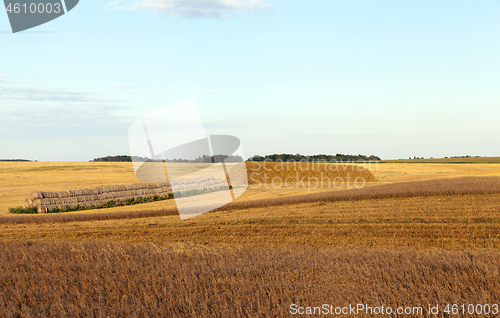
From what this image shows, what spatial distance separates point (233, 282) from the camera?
17.6 feet

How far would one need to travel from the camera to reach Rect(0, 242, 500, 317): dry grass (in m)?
4.64

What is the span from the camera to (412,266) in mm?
5887

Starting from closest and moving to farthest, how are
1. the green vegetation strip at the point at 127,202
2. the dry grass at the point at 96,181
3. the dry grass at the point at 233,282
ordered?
1. the dry grass at the point at 233,282
2. the green vegetation strip at the point at 127,202
3. the dry grass at the point at 96,181

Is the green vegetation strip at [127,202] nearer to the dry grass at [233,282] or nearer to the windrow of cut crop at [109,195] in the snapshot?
the windrow of cut crop at [109,195]

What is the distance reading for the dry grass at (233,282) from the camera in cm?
464

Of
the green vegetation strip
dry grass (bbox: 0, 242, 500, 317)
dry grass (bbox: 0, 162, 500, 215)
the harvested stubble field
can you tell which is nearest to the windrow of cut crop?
the green vegetation strip

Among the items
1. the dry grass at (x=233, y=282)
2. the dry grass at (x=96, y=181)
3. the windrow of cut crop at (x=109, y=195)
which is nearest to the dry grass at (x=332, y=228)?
the dry grass at (x=233, y=282)

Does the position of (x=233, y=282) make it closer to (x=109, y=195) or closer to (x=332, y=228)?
(x=332, y=228)

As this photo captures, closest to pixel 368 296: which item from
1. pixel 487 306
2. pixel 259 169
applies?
pixel 487 306

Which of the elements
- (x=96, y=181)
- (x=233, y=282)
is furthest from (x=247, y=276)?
(x=96, y=181)

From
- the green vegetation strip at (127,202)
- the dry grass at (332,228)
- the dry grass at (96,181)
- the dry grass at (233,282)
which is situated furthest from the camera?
the dry grass at (96,181)

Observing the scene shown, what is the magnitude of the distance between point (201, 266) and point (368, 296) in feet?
9.09

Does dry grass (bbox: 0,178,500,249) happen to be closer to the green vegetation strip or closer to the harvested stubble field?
the harvested stubble field

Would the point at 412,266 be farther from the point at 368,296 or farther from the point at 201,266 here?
the point at 201,266
